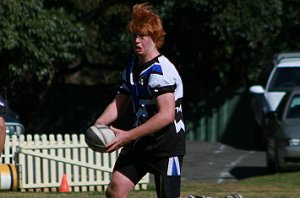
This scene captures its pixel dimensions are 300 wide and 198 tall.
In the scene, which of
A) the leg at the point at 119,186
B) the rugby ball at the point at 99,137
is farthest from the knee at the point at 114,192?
the rugby ball at the point at 99,137

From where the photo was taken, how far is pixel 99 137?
679 cm

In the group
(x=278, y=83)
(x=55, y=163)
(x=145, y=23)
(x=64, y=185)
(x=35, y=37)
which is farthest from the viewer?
(x=35, y=37)

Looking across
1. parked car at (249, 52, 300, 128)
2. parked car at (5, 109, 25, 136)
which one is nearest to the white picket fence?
parked car at (5, 109, 25, 136)

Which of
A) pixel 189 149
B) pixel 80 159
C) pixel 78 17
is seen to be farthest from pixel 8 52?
pixel 80 159

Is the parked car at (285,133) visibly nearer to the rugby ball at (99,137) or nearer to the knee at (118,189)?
the knee at (118,189)

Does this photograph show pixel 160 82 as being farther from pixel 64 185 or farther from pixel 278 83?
pixel 278 83

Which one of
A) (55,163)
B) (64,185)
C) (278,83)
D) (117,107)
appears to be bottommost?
(64,185)

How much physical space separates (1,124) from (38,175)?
8358 mm

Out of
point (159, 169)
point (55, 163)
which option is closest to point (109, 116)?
point (159, 169)

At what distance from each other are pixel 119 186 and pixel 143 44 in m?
1.05

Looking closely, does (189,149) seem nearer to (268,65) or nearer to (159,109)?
(268,65)

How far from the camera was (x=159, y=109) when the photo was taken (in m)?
6.98

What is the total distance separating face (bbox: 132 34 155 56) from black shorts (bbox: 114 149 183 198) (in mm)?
758

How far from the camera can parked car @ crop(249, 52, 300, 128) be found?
19312 millimetres
